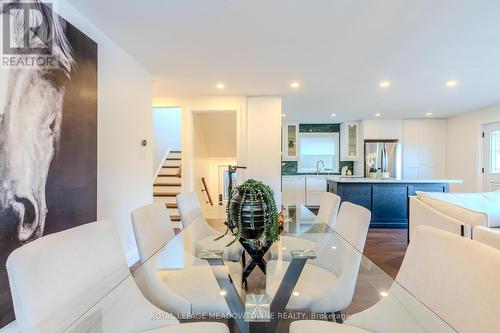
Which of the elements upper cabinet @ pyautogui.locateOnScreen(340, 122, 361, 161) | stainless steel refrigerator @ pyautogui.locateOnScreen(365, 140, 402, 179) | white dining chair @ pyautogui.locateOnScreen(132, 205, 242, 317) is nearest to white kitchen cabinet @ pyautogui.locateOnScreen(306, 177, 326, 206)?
upper cabinet @ pyautogui.locateOnScreen(340, 122, 361, 161)

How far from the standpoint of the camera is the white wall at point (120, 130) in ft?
7.86

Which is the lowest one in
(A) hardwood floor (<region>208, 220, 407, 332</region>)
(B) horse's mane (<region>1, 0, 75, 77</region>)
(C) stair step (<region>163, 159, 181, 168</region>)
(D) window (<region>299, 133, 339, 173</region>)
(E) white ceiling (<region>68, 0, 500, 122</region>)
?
(A) hardwood floor (<region>208, 220, 407, 332</region>)

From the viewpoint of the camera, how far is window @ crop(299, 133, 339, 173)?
752 centimetres

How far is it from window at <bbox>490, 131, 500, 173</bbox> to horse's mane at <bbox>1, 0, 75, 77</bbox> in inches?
288

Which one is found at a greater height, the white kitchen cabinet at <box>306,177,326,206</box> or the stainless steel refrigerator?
the stainless steel refrigerator

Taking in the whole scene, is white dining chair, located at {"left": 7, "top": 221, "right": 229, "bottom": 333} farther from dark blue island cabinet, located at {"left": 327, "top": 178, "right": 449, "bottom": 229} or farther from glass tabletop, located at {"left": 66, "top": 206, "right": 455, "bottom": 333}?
dark blue island cabinet, located at {"left": 327, "top": 178, "right": 449, "bottom": 229}

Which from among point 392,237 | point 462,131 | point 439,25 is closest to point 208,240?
point 439,25

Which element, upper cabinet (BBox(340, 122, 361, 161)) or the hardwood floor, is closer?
the hardwood floor

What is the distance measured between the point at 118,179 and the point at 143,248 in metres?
1.51

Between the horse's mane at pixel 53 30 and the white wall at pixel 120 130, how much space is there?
0.53ft

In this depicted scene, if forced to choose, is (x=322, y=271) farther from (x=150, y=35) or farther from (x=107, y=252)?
(x=150, y=35)

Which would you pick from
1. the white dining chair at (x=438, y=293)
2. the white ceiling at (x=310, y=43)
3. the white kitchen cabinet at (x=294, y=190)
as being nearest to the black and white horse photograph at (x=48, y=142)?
the white ceiling at (x=310, y=43)

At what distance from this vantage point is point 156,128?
711 centimetres

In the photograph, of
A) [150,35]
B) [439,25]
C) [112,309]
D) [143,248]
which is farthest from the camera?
[150,35]
